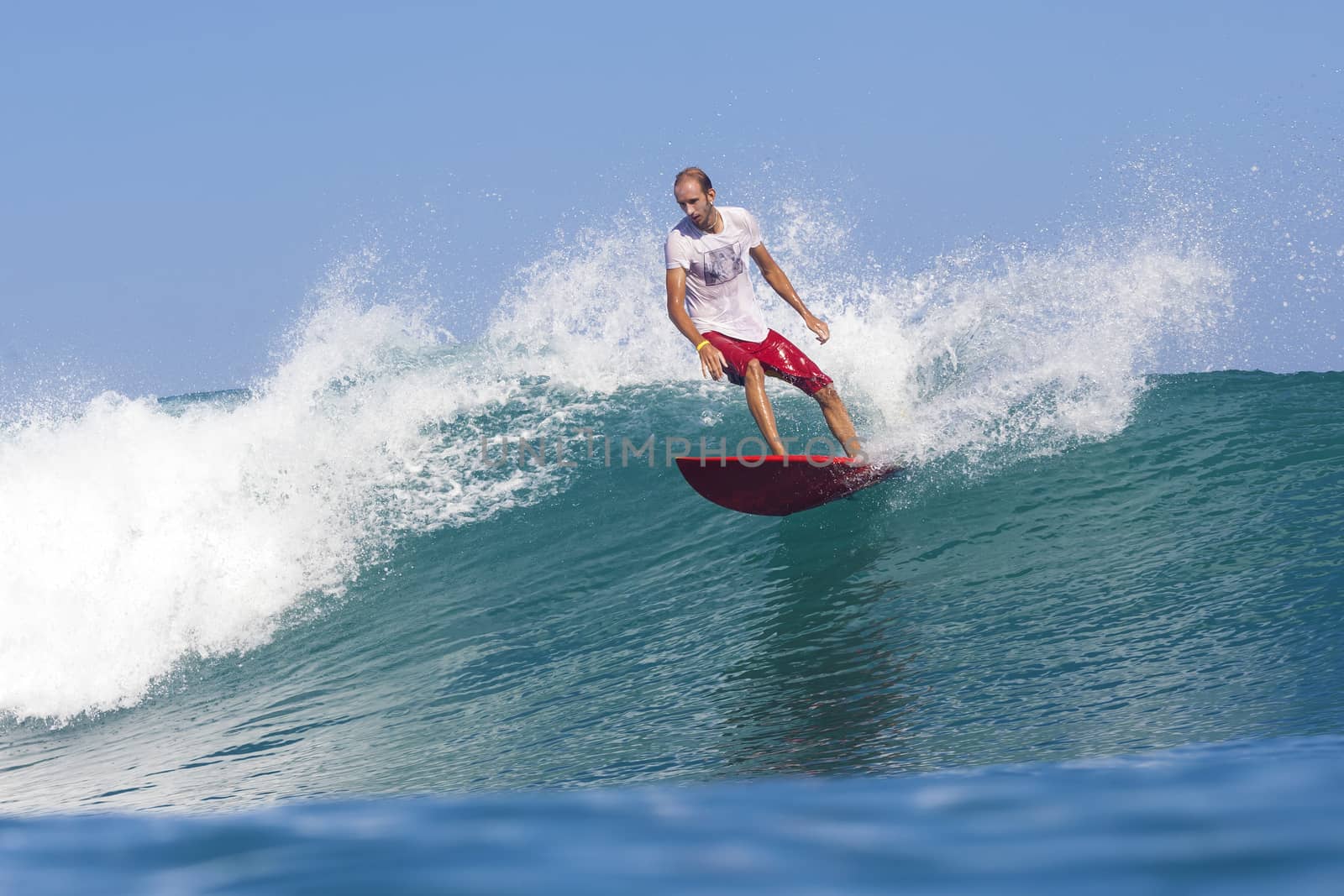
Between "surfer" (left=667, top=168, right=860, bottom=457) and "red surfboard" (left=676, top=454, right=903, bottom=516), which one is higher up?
"surfer" (left=667, top=168, right=860, bottom=457)

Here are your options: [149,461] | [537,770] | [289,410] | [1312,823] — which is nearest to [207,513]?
[149,461]

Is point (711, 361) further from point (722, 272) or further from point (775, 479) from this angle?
point (775, 479)

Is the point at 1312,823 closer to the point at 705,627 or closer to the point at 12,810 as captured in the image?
the point at 705,627

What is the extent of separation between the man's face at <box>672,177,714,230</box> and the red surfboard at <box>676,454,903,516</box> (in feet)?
5.30

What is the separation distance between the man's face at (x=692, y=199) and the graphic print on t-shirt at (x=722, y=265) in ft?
0.85

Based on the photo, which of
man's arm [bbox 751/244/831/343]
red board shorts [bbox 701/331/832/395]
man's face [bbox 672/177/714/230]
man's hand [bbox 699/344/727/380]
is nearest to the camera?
man's hand [bbox 699/344/727/380]

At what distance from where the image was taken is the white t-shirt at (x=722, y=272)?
6.88m

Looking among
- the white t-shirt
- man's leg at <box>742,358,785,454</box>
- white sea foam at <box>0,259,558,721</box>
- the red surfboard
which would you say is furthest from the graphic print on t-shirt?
white sea foam at <box>0,259,558,721</box>

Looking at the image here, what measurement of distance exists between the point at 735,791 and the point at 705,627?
3.43 meters

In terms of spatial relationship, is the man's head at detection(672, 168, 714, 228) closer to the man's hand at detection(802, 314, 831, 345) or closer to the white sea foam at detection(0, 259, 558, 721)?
the man's hand at detection(802, 314, 831, 345)

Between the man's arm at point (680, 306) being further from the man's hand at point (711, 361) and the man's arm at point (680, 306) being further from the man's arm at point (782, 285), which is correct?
the man's arm at point (782, 285)

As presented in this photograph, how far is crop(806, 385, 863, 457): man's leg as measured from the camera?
739 centimetres

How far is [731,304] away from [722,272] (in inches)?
8.8

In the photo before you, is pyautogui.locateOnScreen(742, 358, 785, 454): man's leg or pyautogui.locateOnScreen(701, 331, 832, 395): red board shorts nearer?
pyautogui.locateOnScreen(742, 358, 785, 454): man's leg
